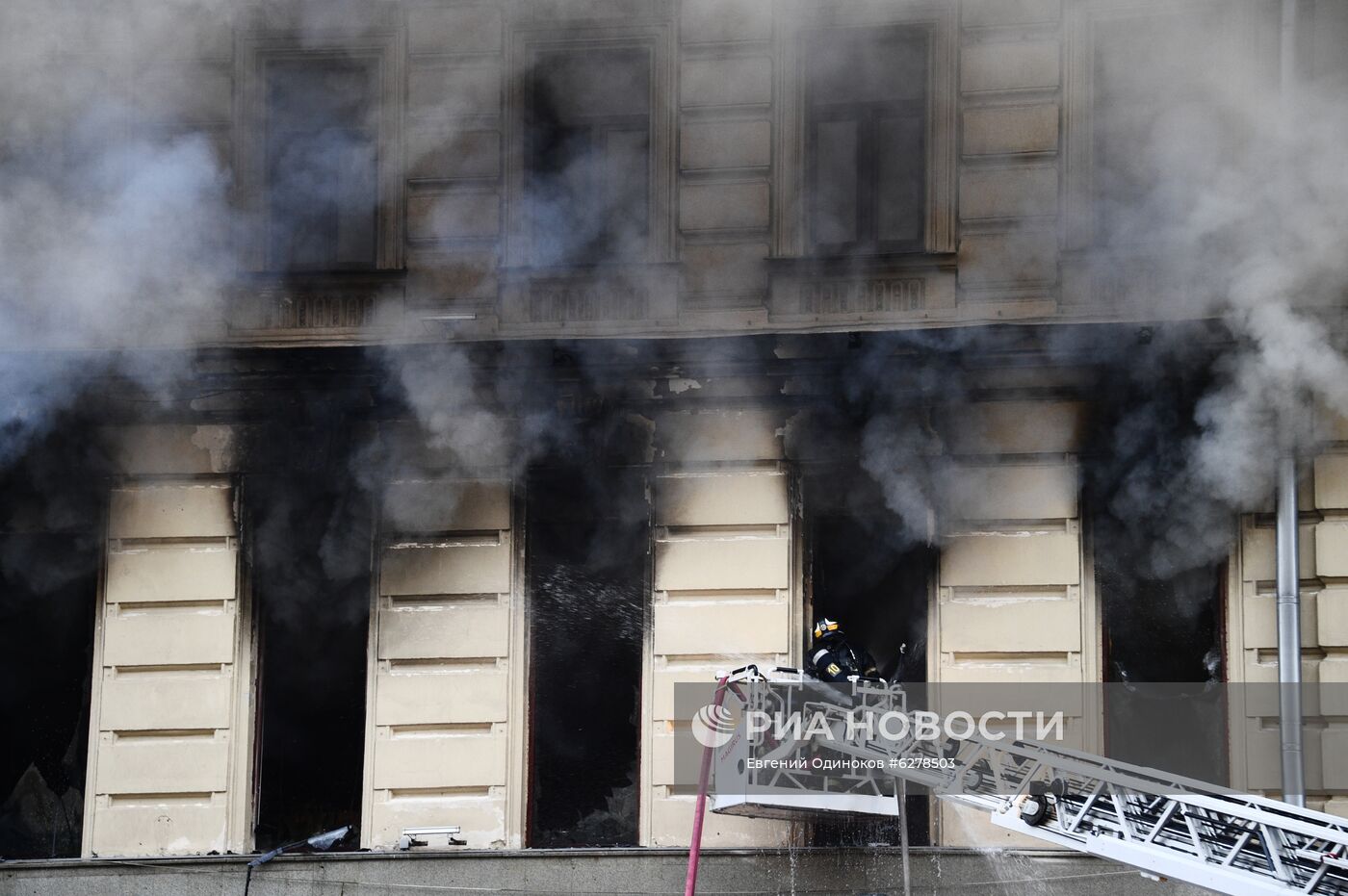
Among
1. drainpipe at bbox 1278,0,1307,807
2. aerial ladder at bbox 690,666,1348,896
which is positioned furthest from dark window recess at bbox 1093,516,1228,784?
aerial ladder at bbox 690,666,1348,896

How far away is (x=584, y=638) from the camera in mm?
8430

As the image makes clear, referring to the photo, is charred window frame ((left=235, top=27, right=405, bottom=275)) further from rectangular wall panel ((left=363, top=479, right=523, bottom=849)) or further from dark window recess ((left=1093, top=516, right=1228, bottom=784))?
dark window recess ((left=1093, top=516, right=1228, bottom=784))

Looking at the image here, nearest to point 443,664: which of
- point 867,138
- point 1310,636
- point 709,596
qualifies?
point 709,596

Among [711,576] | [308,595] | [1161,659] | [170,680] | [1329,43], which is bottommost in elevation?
[170,680]

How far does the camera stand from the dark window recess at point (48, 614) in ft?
→ 28.2

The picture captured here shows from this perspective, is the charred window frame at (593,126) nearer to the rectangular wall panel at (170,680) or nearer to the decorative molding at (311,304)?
the decorative molding at (311,304)

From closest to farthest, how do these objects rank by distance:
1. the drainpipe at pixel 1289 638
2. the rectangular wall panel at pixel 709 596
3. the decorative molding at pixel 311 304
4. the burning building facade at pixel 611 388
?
the drainpipe at pixel 1289 638 < the burning building facade at pixel 611 388 < the rectangular wall panel at pixel 709 596 < the decorative molding at pixel 311 304

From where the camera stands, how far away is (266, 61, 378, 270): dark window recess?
29.4ft

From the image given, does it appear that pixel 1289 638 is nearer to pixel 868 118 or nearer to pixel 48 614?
pixel 868 118

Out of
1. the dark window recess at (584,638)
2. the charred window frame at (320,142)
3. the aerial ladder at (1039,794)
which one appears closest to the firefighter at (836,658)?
the aerial ladder at (1039,794)

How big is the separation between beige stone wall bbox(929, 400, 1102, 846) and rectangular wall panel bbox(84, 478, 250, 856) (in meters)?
5.04

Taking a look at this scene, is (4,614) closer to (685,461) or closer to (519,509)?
(519,509)

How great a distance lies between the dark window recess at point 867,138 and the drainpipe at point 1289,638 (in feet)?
10.0

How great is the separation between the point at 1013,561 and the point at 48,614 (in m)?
7.00
